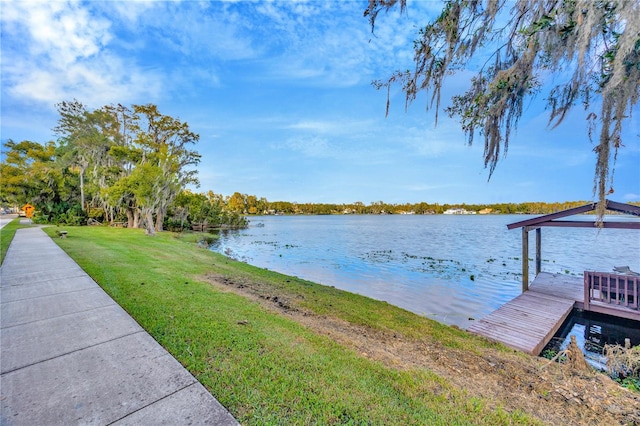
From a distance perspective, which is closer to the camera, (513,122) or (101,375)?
(101,375)

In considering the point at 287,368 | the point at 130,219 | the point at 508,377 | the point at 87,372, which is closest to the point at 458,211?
the point at 130,219

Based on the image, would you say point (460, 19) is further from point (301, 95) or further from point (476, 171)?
point (301, 95)

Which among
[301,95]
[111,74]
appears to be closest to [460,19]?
[111,74]

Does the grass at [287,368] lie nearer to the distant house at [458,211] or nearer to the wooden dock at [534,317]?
the wooden dock at [534,317]

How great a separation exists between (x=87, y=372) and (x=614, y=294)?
1058 cm

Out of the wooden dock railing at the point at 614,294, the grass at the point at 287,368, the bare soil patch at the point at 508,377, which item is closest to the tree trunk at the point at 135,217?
the grass at the point at 287,368

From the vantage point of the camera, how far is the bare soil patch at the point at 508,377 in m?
2.58

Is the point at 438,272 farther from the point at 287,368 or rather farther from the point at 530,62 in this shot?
the point at 287,368

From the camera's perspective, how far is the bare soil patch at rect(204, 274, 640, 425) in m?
2.58

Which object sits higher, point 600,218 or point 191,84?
point 191,84

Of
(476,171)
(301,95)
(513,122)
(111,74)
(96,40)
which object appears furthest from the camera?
(301,95)

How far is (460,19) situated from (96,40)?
1069 centimetres

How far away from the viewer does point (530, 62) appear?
11.1ft

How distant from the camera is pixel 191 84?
17469mm
